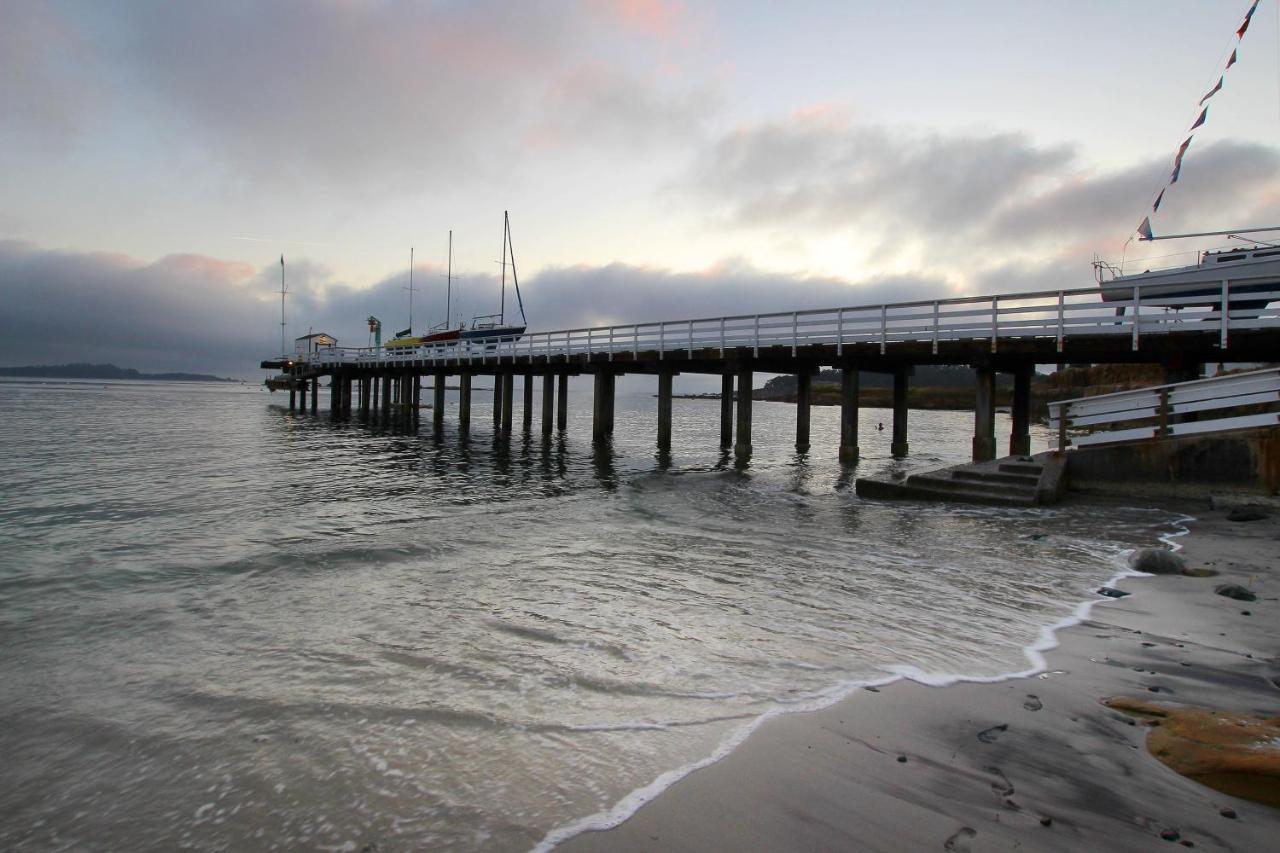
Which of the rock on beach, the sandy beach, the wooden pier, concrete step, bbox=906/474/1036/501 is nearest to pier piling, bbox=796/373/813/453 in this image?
the wooden pier

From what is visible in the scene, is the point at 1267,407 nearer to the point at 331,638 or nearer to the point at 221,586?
the point at 331,638

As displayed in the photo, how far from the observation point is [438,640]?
574cm

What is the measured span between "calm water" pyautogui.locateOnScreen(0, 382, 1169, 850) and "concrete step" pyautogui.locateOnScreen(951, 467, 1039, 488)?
1270mm

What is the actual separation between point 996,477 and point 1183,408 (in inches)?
123

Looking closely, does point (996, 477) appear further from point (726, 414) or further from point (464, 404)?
point (464, 404)

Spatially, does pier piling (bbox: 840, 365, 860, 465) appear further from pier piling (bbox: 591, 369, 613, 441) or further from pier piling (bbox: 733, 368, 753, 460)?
pier piling (bbox: 591, 369, 613, 441)

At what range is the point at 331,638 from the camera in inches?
230

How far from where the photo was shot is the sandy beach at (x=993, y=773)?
2877mm

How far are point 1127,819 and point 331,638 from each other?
18.7 feet

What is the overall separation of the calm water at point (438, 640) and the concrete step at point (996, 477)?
1270mm

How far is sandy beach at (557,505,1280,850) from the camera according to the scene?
9.44 ft

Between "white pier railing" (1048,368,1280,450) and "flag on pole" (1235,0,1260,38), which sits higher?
"flag on pole" (1235,0,1260,38)

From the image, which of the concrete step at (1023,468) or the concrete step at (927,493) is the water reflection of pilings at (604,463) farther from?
the concrete step at (1023,468)

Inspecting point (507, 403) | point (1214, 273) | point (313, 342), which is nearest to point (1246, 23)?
point (1214, 273)
